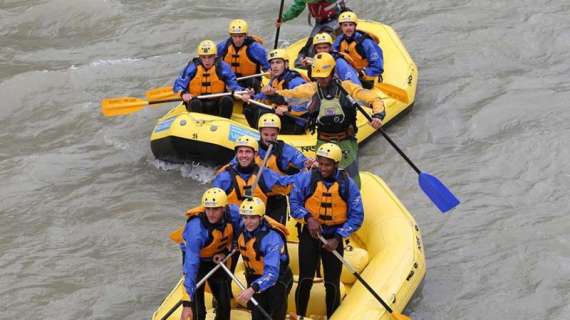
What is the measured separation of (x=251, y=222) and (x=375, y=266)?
143 centimetres

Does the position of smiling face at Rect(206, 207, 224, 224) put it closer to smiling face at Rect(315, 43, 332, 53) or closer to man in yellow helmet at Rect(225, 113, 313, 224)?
man in yellow helmet at Rect(225, 113, 313, 224)

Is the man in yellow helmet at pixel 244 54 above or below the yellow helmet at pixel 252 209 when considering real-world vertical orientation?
below

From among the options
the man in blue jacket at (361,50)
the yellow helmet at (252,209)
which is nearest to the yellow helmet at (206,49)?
the man in blue jacket at (361,50)

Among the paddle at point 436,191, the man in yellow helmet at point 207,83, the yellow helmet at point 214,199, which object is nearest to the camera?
the yellow helmet at point 214,199

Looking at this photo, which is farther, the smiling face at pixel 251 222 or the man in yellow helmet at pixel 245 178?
the man in yellow helmet at pixel 245 178

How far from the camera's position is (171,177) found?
9.99 m

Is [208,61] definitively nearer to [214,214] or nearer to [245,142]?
[245,142]

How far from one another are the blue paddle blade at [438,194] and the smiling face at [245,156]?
5.13ft

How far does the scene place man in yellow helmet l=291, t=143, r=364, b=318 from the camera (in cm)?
658

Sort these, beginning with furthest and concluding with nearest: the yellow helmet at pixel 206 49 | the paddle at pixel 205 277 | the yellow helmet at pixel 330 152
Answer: the yellow helmet at pixel 206 49
the yellow helmet at pixel 330 152
the paddle at pixel 205 277

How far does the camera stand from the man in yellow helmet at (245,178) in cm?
700

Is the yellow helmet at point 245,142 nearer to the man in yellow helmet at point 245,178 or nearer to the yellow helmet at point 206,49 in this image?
the man in yellow helmet at point 245,178

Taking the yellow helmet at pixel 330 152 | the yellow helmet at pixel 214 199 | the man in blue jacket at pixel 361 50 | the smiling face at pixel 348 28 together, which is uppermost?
the yellow helmet at pixel 330 152

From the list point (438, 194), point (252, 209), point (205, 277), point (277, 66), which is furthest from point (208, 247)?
point (277, 66)
